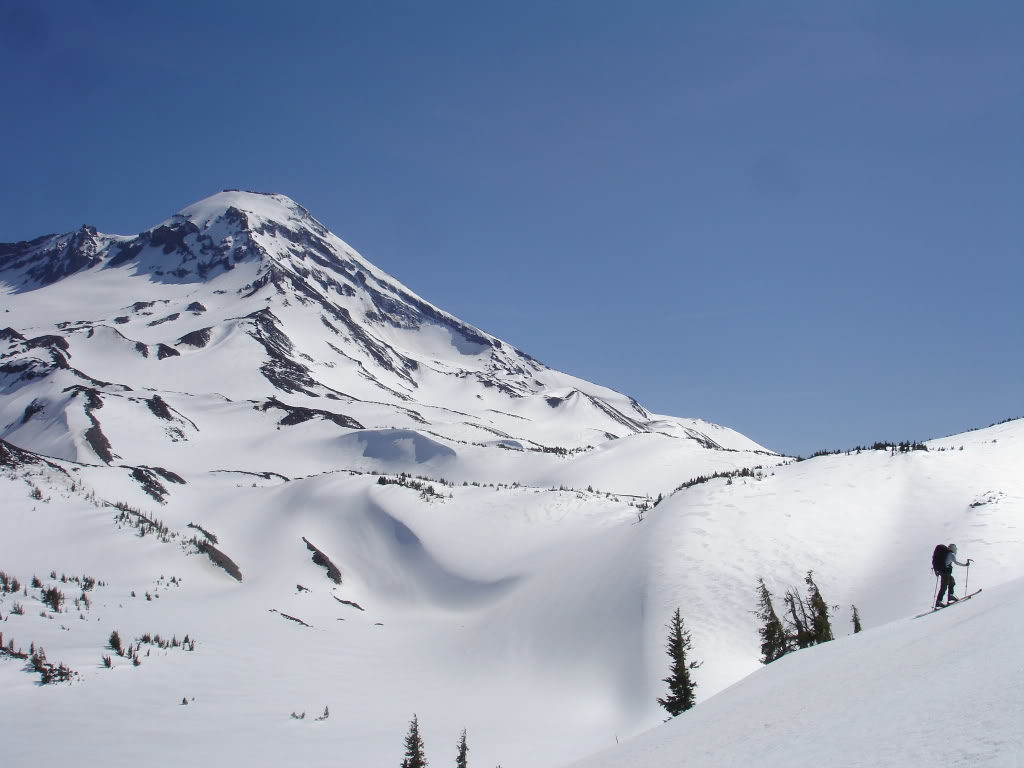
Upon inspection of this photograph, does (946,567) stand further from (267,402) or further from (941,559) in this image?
(267,402)

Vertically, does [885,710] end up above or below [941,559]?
below

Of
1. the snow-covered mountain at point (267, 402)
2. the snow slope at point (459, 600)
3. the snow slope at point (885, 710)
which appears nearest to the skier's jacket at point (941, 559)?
the snow slope at point (459, 600)

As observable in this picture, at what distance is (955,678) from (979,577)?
2640 centimetres

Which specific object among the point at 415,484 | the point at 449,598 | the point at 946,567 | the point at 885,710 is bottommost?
the point at 885,710

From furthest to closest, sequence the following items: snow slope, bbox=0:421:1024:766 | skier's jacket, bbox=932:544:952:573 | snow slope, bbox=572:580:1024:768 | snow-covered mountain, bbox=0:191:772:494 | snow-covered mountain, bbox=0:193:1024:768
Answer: snow-covered mountain, bbox=0:191:772:494
snow slope, bbox=0:421:1024:766
snow-covered mountain, bbox=0:193:1024:768
skier's jacket, bbox=932:544:952:573
snow slope, bbox=572:580:1024:768

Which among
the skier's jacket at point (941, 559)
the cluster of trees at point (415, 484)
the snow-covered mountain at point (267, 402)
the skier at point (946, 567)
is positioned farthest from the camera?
the snow-covered mountain at point (267, 402)

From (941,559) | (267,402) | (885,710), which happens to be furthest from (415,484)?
(267,402)

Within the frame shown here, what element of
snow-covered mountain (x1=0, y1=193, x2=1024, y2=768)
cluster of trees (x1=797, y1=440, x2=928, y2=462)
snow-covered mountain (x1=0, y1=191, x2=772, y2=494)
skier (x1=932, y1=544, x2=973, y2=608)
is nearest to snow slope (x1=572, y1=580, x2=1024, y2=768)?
snow-covered mountain (x1=0, y1=193, x2=1024, y2=768)

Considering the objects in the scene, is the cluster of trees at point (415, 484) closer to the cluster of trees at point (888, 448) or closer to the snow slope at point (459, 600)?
the snow slope at point (459, 600)

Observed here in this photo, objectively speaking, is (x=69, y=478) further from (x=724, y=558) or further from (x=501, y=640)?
(x=724, y=558)

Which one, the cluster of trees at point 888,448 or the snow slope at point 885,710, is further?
the cluster of trees at point 888,448

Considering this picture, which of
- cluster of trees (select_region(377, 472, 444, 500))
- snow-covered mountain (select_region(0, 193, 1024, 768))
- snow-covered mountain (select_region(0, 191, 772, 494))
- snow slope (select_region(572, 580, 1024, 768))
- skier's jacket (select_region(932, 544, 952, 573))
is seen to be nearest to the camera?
snow slope (select_region(572, 580, 1024, 768))

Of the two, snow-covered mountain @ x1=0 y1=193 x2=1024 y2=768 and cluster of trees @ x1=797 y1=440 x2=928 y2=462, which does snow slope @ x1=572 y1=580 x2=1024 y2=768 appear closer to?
snow-covered mountain @ x1=0 y1=193 x2=1024 y2=768

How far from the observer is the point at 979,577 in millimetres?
25859
